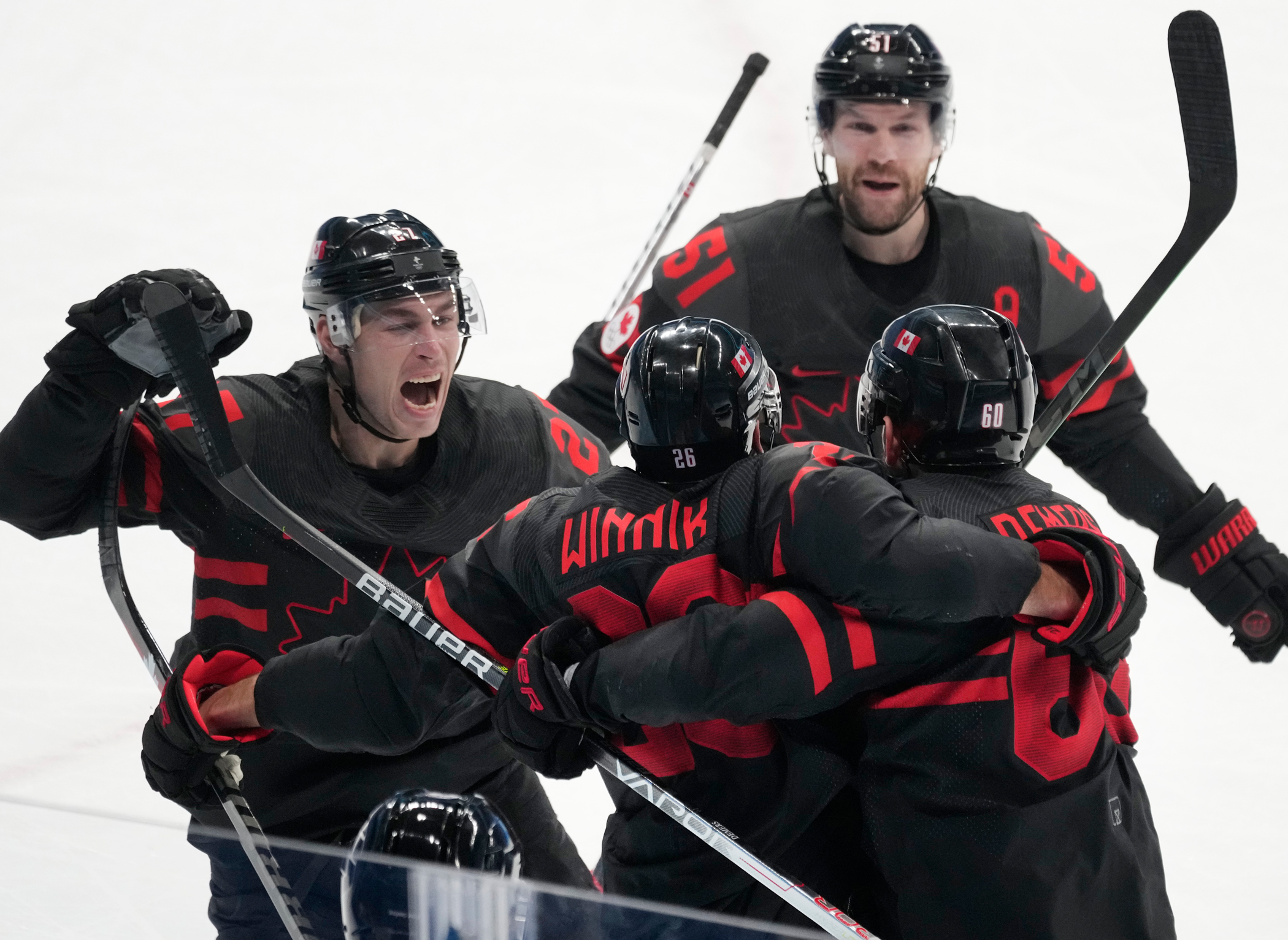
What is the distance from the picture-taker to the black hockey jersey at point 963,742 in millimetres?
1728

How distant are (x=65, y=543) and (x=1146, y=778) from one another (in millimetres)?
2512

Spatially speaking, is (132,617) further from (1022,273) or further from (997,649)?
(1022,273)

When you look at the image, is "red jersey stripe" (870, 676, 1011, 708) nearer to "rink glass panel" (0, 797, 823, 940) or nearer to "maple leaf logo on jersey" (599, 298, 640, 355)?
"rink glass panel" (0, 797, 823, 940)

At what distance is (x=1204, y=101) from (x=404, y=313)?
124 cm

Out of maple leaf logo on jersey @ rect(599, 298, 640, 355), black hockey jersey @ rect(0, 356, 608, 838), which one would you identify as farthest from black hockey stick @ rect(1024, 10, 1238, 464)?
maple leaf logo on jersey @ rect(599, 298, 640, 355)

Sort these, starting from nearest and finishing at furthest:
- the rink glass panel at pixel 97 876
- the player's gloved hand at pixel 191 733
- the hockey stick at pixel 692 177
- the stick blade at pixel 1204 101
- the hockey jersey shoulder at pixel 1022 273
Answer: the rink glass panel at pixel 97 876 < the player's gloved hand at pixel 191 733 < the stick blade at pixel 1204 101 < the hockey jersey shoulder at pixel 1022 273 < the hockey stick at pixel 692 177

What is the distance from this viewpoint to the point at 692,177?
147 inches

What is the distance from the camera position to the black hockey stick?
2.40 meters

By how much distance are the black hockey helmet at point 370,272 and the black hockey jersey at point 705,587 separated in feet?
2.03

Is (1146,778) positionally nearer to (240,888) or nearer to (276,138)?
(240,888)

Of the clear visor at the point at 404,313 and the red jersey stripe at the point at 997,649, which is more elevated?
the clear visor at the point at 404,313

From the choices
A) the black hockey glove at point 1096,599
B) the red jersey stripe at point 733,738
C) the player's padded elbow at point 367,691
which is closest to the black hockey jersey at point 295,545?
the player's padded elbow at point 367,691

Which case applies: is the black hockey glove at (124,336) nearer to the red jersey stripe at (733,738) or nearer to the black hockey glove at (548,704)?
the black hockey glove at (548,704)

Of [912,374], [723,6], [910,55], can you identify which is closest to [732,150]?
[723,6]
